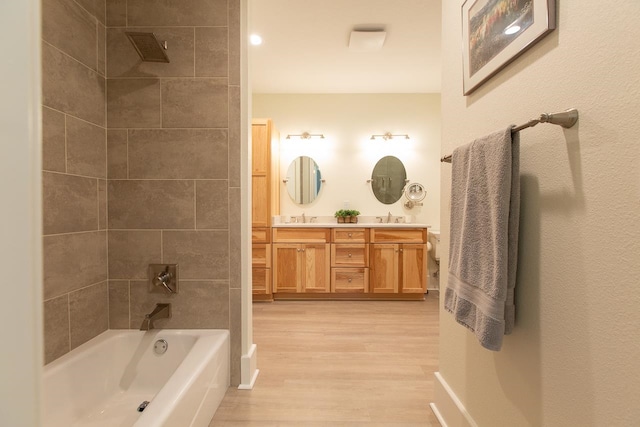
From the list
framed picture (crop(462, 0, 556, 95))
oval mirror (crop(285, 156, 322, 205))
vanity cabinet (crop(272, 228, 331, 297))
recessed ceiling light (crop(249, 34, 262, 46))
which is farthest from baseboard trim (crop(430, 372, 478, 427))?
recessed ceiling light (crop(249, 34, 262, 46))

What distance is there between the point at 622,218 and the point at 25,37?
3.44 feet

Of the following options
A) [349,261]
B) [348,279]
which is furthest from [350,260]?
[348,279]

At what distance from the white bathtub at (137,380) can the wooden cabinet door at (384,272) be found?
79.7 inches

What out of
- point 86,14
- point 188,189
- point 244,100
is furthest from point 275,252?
point 86,14

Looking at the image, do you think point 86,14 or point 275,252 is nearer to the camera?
point 86,14

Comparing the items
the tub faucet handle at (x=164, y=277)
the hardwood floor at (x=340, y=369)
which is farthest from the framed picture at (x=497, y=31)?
the tub faucet handle at (x=164, y=277)

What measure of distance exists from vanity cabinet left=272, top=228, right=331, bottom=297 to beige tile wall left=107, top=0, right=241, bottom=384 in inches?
64.6

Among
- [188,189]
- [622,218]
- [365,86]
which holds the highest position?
[365,86]

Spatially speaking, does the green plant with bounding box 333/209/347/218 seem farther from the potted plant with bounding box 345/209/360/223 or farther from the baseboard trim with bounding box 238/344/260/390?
the baseboard trim with bounding box 238/344/260/390

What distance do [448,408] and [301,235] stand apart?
2.27m

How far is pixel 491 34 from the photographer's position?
3.39ft

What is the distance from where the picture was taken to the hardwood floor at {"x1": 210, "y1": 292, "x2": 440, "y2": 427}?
1.53 metres

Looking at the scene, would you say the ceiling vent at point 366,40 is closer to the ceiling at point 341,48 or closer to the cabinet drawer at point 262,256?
the ceiling at point 341,48

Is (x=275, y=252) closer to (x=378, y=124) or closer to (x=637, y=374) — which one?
(x=378, y=124)
